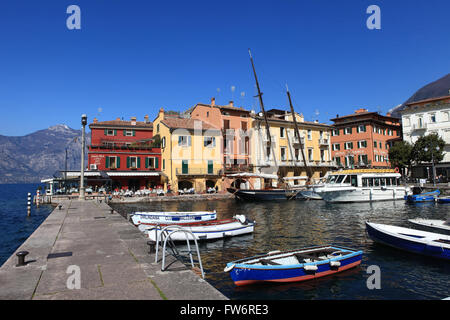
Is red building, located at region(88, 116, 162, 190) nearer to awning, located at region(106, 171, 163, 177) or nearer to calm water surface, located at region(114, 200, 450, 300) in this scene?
awning, located at region(106, 171, 163, 177)

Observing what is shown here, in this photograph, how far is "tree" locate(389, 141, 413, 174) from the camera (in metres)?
49.7

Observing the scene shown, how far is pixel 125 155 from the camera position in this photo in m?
41.8

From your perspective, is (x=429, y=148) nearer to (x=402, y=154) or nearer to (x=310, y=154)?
(x=402, y=154)

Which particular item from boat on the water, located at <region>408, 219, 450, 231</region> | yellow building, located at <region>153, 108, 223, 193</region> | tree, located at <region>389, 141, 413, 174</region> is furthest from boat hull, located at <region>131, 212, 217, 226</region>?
tree, located at <region>389, 141, 413, 174</region>

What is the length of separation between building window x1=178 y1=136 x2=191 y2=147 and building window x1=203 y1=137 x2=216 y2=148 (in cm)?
263

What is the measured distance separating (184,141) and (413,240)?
3536cm

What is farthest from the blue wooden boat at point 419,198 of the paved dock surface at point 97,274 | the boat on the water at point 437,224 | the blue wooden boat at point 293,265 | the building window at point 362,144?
the paved dock surface at point 97,274

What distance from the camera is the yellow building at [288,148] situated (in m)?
47.2

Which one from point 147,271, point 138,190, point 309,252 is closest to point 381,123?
point 138,190

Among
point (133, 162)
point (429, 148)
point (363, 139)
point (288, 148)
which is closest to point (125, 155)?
point (133, 162)
